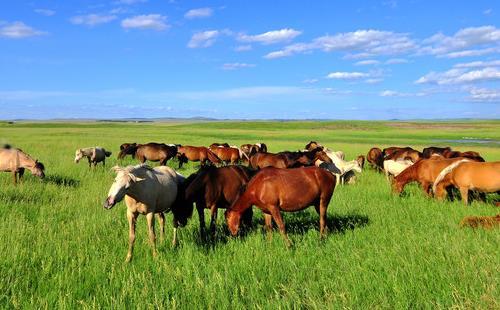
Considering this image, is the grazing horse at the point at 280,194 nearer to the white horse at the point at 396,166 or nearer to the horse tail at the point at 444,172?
the horse tail at the point at 444,172

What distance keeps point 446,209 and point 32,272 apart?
10067 millimetres

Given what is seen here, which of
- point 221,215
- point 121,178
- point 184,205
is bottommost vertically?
point 221,215

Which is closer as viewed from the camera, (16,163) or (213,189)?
(213,189)

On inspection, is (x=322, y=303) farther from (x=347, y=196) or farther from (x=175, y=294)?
(x=347, y=196)

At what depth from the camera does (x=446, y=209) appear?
35.4 feet

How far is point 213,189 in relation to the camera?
27.7ft

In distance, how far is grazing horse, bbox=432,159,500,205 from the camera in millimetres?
11320

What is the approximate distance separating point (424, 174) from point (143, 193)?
10.3m

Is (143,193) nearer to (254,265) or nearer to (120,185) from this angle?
(120,185)

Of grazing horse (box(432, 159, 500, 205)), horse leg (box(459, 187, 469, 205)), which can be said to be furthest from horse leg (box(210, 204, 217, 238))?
horse leg (box(459, 187, 469, 205))

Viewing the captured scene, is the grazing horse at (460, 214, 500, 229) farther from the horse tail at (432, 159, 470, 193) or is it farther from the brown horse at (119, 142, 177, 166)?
the brown horse at (119, 142, 177, 166)

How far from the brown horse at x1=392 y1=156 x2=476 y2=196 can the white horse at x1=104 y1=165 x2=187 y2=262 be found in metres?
8.77

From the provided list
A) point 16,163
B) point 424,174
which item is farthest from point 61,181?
point 424,174

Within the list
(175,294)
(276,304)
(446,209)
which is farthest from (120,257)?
(446,209)
